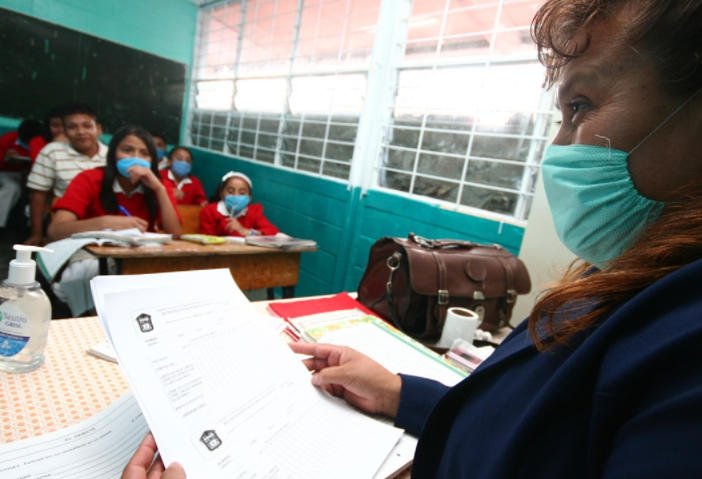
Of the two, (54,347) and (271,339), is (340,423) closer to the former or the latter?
(271,339)

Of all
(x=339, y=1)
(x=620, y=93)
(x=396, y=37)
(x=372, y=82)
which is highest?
Result: (x=339, y=1)

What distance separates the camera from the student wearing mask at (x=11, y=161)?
372 cm

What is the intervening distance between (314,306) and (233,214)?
207 centimetres

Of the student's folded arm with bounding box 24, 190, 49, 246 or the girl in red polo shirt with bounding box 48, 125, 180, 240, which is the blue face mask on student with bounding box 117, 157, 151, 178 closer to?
the girl in red polo shirt with bounding box 48, 125, 180, 240

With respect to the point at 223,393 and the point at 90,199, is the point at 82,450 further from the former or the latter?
the point at 90,199

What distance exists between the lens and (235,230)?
2.86m

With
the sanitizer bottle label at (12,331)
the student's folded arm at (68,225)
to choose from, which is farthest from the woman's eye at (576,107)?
the student's folded arm at (68,225)

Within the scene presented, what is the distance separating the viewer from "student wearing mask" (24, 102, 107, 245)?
2480 mm

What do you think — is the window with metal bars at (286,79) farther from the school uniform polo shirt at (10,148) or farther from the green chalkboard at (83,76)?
the school uniform polo shirt at (10,148)

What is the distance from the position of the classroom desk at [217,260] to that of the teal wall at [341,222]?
622 millimetres

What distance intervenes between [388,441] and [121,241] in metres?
1.60

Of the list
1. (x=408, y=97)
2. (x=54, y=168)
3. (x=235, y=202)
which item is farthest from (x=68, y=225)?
(x=408, y=97)

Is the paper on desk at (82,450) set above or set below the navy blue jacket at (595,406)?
below

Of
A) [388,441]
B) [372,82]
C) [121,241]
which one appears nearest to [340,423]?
[388,441]
